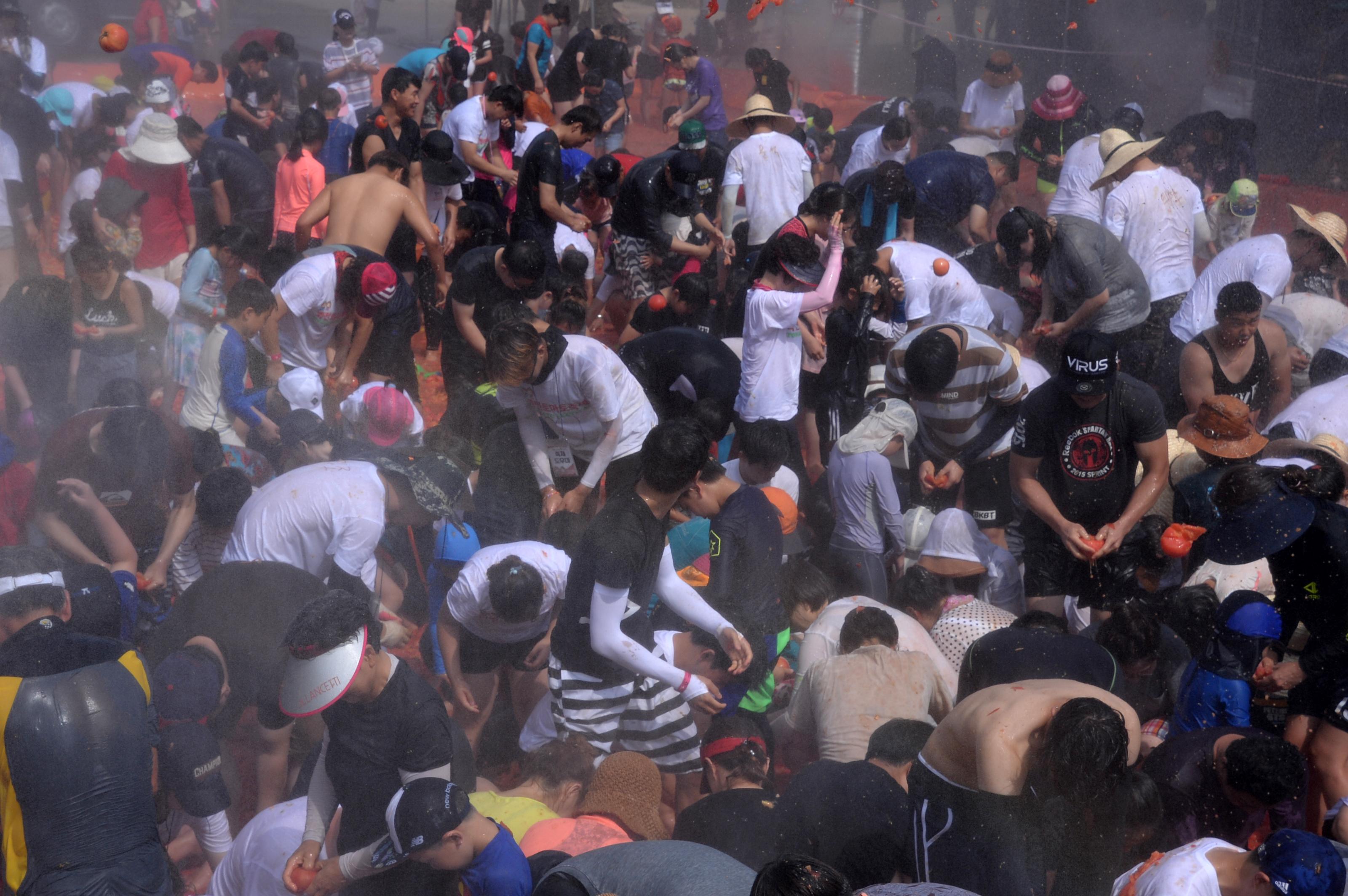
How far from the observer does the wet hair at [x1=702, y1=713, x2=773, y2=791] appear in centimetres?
307

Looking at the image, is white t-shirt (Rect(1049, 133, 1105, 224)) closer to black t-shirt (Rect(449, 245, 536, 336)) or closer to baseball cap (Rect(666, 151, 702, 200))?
baseball cap (Rect(666, 151, 702, 200))

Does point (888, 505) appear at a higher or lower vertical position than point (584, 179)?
lower

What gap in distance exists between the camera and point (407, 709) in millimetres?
2693

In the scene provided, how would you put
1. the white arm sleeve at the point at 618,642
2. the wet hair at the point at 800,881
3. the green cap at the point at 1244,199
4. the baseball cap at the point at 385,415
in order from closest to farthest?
the wet hair at the point at 800,881 → the white arm sleeve at the point at 618,642 → the baseball cap at the point at 385,415 → the green cap at the point at 1244,199

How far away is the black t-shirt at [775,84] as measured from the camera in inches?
327

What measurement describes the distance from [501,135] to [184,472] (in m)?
3.00

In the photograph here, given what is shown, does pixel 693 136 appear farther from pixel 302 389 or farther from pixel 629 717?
pixel 629 717

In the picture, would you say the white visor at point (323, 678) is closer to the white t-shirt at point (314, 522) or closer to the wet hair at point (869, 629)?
the white t-shirt at point (314, 522)

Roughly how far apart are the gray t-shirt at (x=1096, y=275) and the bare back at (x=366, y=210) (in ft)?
10.4

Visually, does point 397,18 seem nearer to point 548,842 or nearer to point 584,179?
point 584,179

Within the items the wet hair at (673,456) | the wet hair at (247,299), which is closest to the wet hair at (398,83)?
the wet hair at (247,299)

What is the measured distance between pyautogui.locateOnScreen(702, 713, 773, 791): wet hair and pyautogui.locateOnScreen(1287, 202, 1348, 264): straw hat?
13.9 ft

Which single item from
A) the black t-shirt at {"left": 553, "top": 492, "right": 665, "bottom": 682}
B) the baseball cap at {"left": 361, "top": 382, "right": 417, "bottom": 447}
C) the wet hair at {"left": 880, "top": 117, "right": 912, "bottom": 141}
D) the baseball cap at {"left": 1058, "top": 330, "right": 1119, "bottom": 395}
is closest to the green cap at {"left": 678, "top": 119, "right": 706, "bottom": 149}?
the wet hair at {"left": 880, "top": 117, "right": 912, "bottom": 141}

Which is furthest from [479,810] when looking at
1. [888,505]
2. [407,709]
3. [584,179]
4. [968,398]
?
[584,179]
